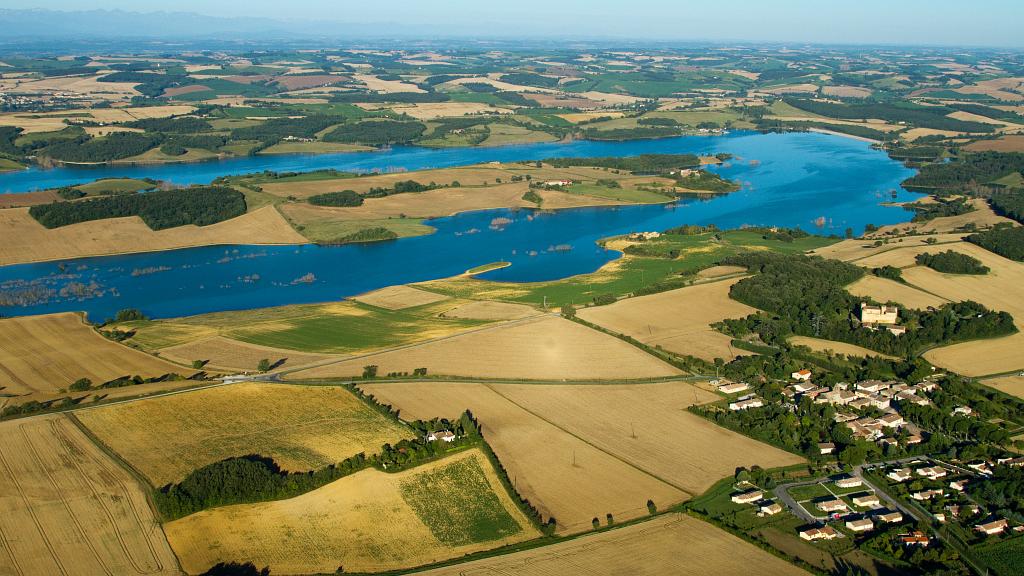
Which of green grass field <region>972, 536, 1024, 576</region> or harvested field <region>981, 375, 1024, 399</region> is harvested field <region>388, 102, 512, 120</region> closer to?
harvested field <region>981, 375, 1024, 399</region>

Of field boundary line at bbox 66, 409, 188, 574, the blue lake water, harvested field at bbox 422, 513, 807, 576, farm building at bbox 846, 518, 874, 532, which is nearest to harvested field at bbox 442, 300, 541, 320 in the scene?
the blue lake water

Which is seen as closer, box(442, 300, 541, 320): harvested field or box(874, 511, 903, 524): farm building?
box(874, 511, 903, 524): farm building

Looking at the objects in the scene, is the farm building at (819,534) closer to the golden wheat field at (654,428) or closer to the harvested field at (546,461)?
the golden wheat field at (654,428)

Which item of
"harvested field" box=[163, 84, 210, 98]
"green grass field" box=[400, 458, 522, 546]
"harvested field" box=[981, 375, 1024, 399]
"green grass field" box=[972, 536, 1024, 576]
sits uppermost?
"harvested field" box=[163, 84, 210, 98]

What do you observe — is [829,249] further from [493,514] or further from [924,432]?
[493,514]

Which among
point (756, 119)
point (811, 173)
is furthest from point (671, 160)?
point (756, 119)

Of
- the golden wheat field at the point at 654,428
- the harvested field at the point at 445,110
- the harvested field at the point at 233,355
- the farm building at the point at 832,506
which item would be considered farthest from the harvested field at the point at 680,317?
the harvested field at the point at 445,110

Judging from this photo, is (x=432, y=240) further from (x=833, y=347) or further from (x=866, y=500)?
(x=866, y=500)

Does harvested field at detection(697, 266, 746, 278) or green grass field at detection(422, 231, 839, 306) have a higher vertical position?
harvested field at detection(697, 266, 746, 278)
